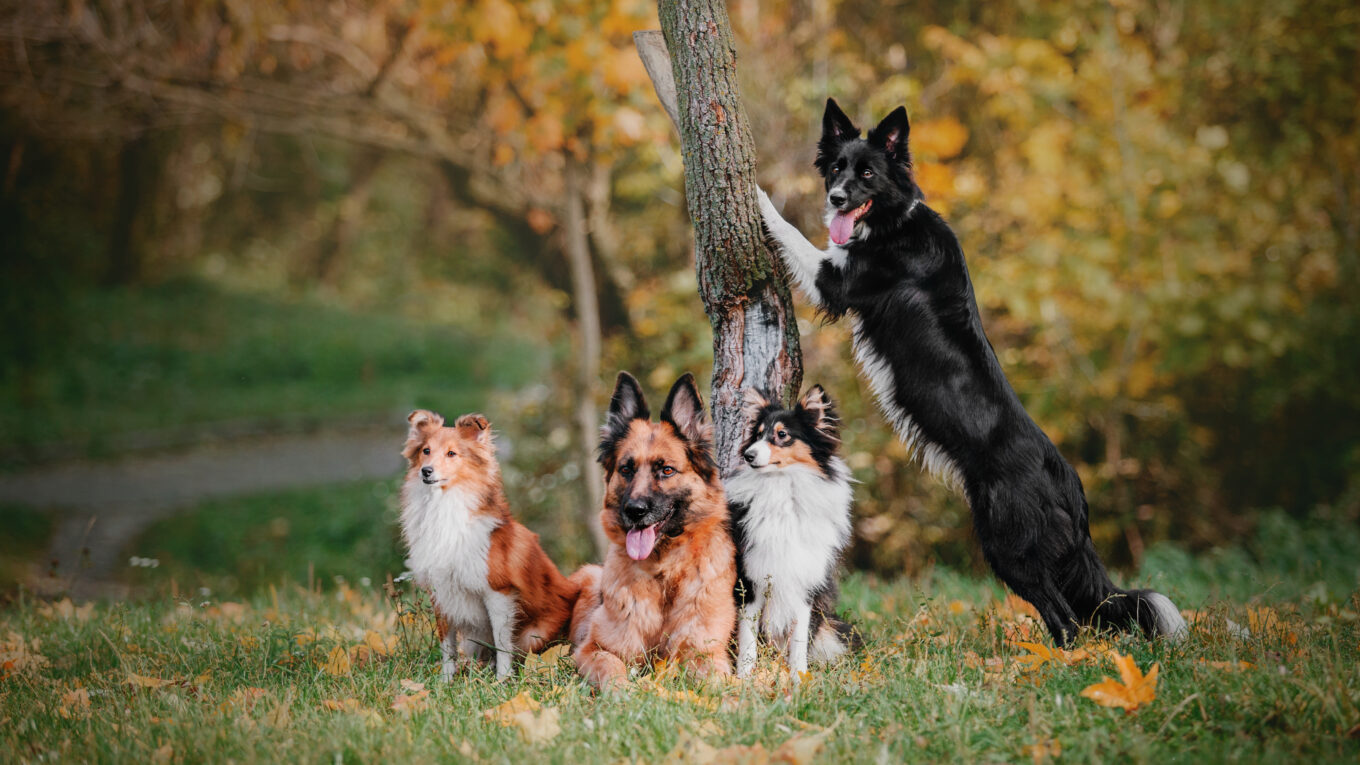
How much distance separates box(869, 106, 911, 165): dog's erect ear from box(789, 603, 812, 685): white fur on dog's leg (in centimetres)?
226

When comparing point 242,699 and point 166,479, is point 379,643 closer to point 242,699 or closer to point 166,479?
point 242,699

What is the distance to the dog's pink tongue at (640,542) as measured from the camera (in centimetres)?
362

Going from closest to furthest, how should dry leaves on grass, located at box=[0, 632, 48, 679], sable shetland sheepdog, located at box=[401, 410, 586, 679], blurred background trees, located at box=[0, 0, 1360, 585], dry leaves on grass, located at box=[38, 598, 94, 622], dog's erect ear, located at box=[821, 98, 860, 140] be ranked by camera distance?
1. sable shetland sheepdog, located at box=[401, 410, 586, 679]
2. dry leaves on grass, located at box=[0, 632, 48, 679]
3. dog's erect ear, located at box=[821, 98, 860, 140]
4. dry leaves on grass, located at box=[38, 598, 94, 622]
5. blurred background trees, located at box=[0, 0, 1360, 585]

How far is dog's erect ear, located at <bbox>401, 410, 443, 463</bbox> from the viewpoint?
13.4 ft

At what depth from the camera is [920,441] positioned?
4.21m

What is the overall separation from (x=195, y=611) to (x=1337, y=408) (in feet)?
35.3

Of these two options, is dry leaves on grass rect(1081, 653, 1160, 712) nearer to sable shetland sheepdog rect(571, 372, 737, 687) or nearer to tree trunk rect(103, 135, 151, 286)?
sable shetland sheepdog rect(571, 372, 737, 687)

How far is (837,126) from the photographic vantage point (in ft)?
15.3

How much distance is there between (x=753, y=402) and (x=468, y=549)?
1397 mm

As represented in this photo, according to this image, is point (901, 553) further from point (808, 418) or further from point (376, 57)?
point (376, 57)

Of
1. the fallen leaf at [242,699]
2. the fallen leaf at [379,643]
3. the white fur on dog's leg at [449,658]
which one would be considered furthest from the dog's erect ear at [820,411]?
the fallen leaf at [242,699]

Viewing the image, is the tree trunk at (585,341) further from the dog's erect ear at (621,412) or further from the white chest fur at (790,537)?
the white chest fur at (790,537)

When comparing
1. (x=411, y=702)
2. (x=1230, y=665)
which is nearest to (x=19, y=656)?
(x=411, y=702)

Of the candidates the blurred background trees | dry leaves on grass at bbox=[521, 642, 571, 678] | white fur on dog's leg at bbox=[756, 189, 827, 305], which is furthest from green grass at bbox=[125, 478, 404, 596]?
white fur on dog's leg at bbox=[756, 189, 827, 305]
